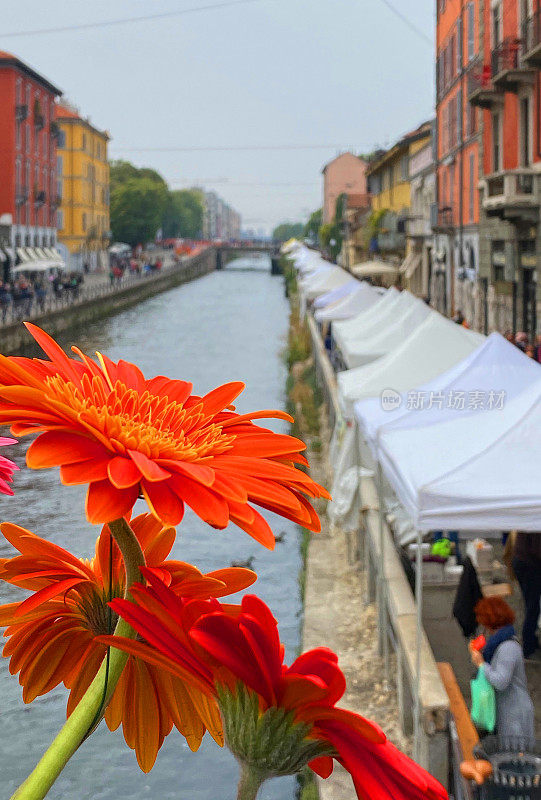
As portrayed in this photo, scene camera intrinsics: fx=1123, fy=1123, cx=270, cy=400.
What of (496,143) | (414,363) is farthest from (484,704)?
(496,143)

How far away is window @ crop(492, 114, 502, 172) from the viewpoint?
26.5 m

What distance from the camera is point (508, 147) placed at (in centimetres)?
2528

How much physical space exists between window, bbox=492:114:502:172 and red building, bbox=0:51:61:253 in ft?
103

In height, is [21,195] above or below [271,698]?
above

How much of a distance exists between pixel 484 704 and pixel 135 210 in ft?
332

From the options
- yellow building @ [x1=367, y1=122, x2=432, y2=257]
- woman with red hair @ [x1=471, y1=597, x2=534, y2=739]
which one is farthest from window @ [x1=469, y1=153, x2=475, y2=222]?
woman with red hair @ [x1=471, y1=597, x2=534, y2=739]

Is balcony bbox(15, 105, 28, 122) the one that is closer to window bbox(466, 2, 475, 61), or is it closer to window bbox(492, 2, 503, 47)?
window bbox(466, 2, 475, 61)

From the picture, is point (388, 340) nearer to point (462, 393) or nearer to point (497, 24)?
point (462, 393)

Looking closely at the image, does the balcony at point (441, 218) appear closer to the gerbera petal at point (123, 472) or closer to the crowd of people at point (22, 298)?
the crowd of people at point (22, 298)

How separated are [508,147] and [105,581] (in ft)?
84.0

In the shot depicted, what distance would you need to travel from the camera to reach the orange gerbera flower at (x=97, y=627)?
3.02 feet

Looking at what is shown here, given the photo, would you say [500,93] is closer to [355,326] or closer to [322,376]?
[322,376]

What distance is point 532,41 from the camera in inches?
848

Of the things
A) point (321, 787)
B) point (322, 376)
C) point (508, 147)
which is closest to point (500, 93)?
Answer: point (508, 147)
